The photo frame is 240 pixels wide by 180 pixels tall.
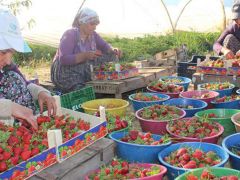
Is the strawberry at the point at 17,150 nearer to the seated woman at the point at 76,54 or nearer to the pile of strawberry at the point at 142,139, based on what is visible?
the pile of strawberry at the point at 142,139

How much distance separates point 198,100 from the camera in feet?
14.0

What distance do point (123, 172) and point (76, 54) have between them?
246 centimetres

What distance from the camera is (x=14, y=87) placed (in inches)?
129

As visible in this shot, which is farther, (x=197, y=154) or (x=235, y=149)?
(x=235, y=149)

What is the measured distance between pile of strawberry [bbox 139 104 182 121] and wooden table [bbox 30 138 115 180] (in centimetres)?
88

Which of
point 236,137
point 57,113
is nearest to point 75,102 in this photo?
point 57,113

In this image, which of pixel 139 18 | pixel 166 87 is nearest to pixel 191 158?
pixel 166 87

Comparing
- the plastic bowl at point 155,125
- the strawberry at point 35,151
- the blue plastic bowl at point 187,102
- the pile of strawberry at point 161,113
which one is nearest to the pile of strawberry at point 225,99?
the blue plastic bowl at point 187,102

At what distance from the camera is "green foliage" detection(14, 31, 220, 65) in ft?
29.6

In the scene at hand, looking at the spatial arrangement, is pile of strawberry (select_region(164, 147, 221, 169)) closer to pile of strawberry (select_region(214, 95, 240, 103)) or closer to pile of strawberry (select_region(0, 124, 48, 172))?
pile of strawberry (select_region(0, 124, 48, 172))

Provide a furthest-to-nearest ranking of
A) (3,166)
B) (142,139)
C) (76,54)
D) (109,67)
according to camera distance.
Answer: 1. (109,67)
2. (76,54)
3. (142,139)
4. (3,166)

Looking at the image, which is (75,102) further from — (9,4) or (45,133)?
(9,4)

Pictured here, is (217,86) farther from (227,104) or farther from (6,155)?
(6,155)

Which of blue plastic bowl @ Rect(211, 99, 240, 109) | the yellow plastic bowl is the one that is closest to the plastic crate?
the yellow plastic bowl
